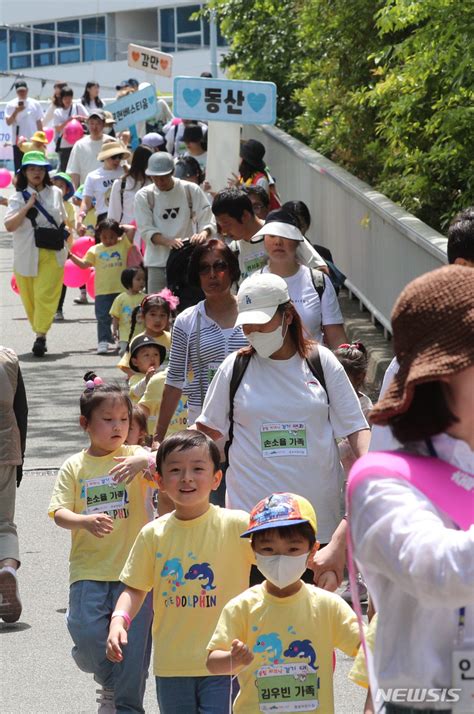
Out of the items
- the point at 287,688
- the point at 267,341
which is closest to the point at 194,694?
the point at 287,688

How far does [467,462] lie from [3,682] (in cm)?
432

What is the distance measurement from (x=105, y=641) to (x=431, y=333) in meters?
3.49

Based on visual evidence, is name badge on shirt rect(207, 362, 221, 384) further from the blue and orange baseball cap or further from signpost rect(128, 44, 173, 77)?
signpost rect(128, 44, 173, 77)

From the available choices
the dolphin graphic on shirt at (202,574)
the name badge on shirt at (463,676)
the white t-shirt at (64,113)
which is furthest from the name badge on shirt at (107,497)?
the white t-shirt at (64,113)

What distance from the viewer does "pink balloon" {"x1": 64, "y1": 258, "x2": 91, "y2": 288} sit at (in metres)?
17.3

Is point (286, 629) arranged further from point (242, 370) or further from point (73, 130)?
point (73, 130)

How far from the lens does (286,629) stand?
4.51m

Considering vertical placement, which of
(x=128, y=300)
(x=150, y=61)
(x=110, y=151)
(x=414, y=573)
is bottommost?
(x=150, y=61)

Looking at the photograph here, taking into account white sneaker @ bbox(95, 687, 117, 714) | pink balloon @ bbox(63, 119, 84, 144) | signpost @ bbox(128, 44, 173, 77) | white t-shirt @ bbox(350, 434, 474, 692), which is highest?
white t-shirt @ bbox(350, 434, 474, 692)

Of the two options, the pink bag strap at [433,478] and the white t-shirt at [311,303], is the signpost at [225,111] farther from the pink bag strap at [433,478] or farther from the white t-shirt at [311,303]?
the pink bag strap at [433,478]

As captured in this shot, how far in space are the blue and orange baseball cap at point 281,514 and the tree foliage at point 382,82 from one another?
20.6 ft

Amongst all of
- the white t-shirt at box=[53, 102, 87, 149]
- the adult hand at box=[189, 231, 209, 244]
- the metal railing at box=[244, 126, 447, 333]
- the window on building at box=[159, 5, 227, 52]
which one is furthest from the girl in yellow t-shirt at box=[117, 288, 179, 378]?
the window on building at box=[159, 5, 227, 52]

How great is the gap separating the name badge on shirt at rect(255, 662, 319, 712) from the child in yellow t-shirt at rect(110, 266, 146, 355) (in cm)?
856

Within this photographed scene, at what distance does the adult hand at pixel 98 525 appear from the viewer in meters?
5.91
